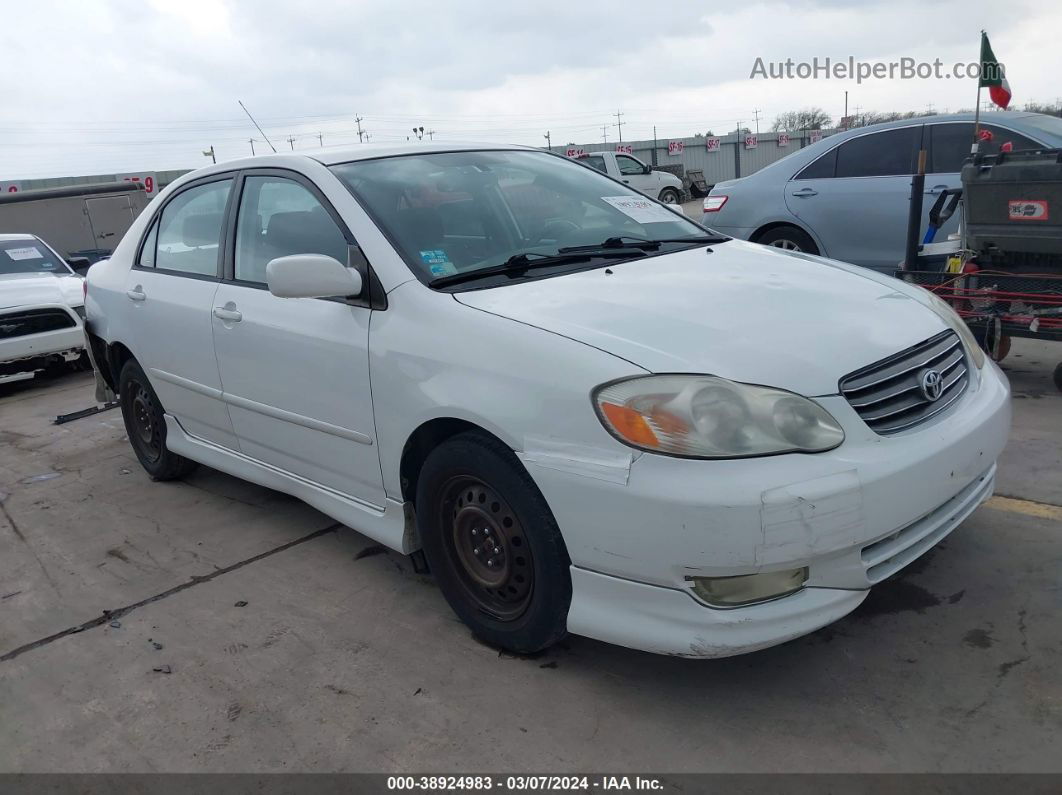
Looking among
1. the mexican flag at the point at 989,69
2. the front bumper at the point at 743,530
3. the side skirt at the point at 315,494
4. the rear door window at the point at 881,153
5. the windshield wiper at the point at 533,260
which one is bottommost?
the side skirt at the point at 315,494

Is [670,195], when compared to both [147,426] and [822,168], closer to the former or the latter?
[822,168]

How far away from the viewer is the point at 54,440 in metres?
6.08

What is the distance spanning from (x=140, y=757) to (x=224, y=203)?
2.41 metres

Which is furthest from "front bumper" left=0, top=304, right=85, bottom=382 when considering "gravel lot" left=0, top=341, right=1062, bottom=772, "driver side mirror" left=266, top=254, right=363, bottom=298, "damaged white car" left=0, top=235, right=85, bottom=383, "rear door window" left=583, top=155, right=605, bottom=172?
"rear door window" left=583, top=155, right=605, bottom=172

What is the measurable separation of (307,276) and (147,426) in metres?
2.51

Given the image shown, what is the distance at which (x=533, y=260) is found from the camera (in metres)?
3.09

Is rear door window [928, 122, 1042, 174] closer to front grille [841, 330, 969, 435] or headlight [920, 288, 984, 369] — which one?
headlight [920, 288, 984, 369]

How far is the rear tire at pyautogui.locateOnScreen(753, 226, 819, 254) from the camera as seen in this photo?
284 inches

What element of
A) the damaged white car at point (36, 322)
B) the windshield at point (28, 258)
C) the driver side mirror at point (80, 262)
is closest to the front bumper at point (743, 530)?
the damaged white car at point (36, 322)

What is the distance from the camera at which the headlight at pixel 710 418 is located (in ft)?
7.33

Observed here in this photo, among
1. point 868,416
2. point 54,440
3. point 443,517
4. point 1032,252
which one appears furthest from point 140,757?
point 1032,252

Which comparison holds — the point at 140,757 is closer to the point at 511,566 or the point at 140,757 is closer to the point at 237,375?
the point at 511,566

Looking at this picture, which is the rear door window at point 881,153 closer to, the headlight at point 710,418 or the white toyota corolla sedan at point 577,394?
the white toyota corolla sedan at point 577,394

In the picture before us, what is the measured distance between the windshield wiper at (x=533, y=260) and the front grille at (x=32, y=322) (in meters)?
6.48
